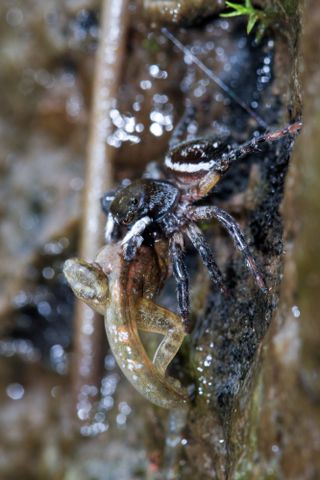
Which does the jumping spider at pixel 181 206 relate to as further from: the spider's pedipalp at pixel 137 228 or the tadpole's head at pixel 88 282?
the tadpole's head at pixel 88 282

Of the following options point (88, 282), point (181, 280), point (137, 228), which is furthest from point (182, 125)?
point (88, 282)

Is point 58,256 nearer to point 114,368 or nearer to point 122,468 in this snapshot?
point 114,368

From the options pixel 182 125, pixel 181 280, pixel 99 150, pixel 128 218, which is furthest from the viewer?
pixel 99 150

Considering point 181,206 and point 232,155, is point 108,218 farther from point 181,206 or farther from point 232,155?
point 232,155

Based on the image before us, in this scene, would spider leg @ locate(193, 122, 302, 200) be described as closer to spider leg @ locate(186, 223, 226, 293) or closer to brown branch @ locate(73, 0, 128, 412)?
→ spider leg @ locate(186, 223, 226, 293)

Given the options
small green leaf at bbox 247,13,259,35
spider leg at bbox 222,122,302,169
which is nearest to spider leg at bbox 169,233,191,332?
spider leg at bbox 222,122,302,169

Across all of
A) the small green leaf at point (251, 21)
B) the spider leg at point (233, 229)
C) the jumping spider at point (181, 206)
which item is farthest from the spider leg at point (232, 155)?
the small green leaf at point (251, 21)

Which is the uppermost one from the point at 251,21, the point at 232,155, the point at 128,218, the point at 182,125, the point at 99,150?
the point at 251,21

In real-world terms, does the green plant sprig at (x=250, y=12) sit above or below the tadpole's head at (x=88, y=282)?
above

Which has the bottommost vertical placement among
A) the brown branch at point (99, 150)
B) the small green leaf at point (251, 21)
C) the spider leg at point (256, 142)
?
the brown branch at point (99, 150)
